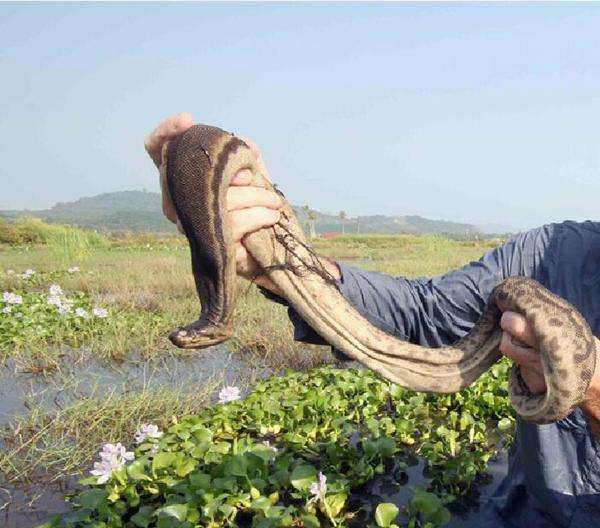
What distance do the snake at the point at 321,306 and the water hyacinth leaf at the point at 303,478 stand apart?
3.52 feet

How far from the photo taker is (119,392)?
5.54 metres

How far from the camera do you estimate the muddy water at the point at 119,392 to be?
379cm

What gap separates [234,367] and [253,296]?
12.0ft

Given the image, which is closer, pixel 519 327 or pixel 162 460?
pixel 519 327

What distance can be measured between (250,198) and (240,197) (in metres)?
0.05

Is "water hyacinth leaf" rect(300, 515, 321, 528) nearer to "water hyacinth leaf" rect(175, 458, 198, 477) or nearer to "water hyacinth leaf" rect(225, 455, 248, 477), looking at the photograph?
"water hyacinth leaf" rect(225, 455, 248, 477)

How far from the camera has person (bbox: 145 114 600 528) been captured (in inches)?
111

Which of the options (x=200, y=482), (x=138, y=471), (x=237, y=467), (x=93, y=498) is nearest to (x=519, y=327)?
(x=237, y=467)

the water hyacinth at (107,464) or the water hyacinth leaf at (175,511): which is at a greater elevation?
the water hyacinth at (107,464)

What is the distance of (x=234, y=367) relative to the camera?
268 inches

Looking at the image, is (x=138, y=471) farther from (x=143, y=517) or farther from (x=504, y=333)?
(x=504, y=333)

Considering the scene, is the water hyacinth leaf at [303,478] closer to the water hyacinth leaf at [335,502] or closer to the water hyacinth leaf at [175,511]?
the water hyacinth leaf at [335,502]

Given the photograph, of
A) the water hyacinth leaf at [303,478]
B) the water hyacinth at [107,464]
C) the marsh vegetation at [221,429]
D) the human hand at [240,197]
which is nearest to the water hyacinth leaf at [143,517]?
the marsh vegetation at [221,429]

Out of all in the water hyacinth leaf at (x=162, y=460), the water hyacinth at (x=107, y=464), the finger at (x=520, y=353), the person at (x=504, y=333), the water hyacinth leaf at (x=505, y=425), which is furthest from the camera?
the water hyacinth leaf at (x=505, y=425)
